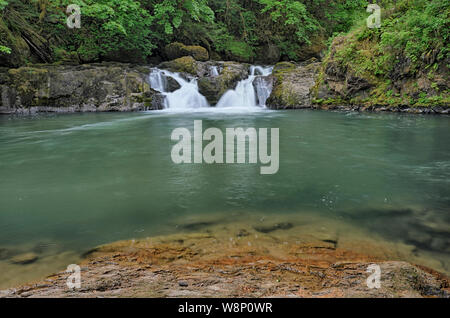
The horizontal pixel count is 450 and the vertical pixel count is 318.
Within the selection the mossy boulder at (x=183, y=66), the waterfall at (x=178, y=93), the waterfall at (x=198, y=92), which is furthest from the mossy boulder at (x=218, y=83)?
the mossy boulder at (x=183, y=66)

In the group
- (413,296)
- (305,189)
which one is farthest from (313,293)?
(305,189)

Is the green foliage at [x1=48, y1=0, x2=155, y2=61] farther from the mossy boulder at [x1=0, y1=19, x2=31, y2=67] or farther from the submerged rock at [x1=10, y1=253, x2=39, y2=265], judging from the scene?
the submerged rock at [x1=10, y1=253, x2=39, y2=265]

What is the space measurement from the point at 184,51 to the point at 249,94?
5.91 m

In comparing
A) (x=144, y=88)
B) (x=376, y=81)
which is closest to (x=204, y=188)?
(x=376, y=81)

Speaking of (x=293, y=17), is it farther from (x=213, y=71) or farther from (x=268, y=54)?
(x=213, y=71)

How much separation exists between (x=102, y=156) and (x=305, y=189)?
3946mm

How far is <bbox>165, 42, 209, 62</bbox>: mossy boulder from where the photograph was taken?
19188 mm

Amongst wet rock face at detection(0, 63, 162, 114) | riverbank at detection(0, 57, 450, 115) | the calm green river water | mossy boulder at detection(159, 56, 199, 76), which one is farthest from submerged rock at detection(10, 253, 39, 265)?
mossy boulder at detection(159, 56, 199, 76)

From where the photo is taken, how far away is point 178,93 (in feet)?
51.2

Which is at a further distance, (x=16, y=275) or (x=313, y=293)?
(x=16, y=275)

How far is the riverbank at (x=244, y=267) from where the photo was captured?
165 cm

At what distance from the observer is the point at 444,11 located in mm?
10305

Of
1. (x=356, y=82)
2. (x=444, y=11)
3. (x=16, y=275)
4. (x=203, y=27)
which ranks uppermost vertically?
(x=203, y=27)
